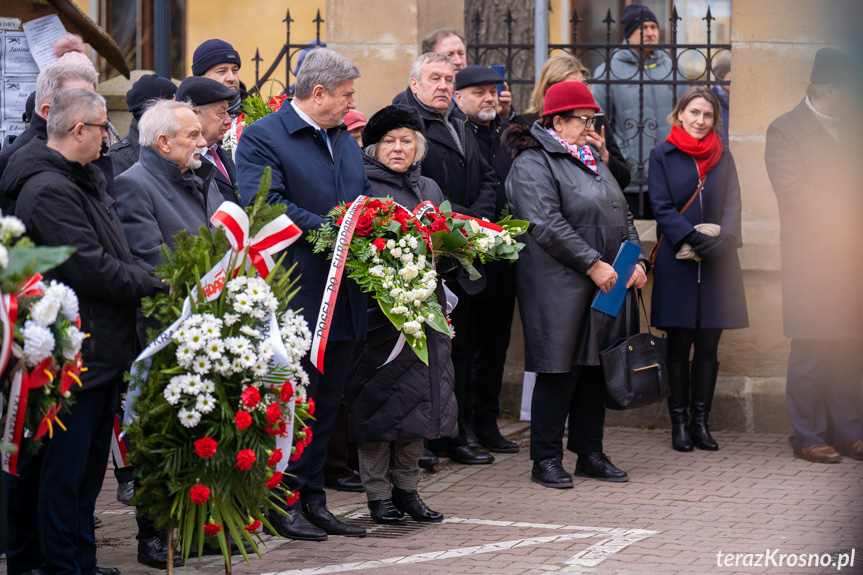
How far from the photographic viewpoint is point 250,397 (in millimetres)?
4340

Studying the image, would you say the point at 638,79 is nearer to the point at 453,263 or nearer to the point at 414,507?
the point at 453,263

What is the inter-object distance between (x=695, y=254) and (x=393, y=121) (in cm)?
258

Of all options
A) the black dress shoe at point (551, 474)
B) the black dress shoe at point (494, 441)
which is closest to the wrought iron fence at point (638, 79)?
the black dress shoe at point (494, 441)

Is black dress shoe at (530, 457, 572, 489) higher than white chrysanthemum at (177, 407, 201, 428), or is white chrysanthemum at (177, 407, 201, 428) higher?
white chrysanthemum at (177, 407, 201, 428)

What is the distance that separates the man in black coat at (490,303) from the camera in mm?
7465

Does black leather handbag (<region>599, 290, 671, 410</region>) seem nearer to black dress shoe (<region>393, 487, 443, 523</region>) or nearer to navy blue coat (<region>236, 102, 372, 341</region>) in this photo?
black dress shoe (<region>393, 487, 443, 523</region>)

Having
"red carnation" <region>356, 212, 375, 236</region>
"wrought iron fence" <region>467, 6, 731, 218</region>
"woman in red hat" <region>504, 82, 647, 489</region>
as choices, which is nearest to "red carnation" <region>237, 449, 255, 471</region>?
"red carnation" <region>356, 212, 375, 236</region>

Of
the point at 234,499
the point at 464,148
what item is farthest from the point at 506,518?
the point at 464,148

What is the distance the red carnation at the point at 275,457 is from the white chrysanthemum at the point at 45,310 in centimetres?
110

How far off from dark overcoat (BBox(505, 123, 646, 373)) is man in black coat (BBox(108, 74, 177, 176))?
2014 mm

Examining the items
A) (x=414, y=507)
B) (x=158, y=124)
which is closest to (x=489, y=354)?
(x=414, y=507)

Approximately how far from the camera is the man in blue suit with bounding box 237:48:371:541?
18.2 ft

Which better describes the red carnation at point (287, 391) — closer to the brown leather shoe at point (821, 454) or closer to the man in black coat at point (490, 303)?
the man in black coat at point (490, 303)

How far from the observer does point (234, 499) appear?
181 inches
